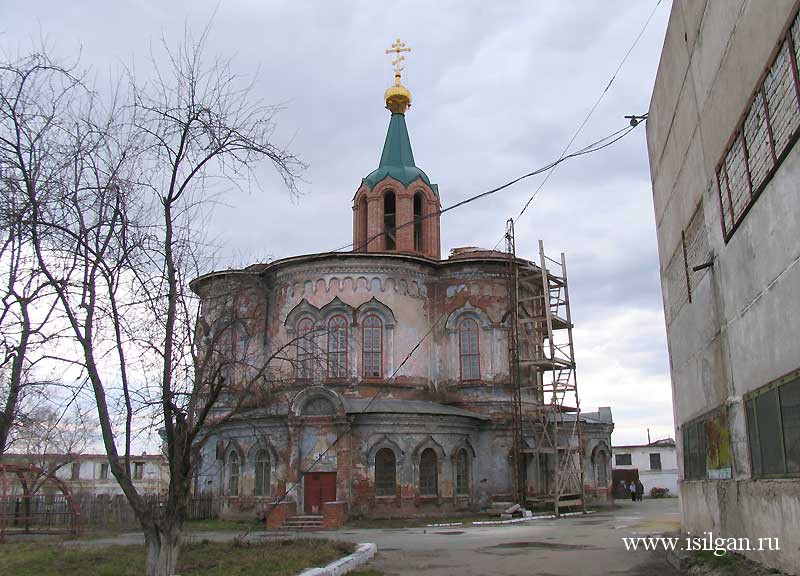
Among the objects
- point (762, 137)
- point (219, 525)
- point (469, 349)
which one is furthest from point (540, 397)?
point (762, 137)

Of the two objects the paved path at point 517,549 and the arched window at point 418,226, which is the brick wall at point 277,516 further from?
the arched window at point 418,226

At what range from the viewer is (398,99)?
38.2 metres

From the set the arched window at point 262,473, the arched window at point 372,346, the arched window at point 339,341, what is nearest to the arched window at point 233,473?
the arched window at point 262,473

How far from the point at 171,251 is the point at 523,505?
21.1 meters

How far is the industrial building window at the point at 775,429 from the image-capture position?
25.6ft

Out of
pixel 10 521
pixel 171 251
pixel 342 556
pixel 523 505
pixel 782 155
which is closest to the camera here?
pixel 782 155

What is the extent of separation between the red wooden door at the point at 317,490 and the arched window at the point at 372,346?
188 inches

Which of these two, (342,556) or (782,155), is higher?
(782,155)

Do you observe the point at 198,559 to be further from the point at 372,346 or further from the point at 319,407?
the point at 372,346

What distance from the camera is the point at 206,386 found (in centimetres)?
1130

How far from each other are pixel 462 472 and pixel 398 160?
52.6 ft

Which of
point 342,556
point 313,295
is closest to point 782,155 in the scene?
point 342,556

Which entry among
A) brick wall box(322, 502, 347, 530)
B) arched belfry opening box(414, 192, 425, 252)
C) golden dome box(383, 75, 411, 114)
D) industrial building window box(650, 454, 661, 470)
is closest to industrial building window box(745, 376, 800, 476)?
brick wall box(322, 502, 347, 530)

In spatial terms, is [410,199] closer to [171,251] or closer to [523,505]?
[523,505]
